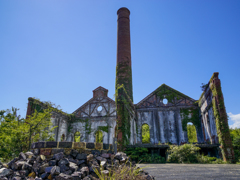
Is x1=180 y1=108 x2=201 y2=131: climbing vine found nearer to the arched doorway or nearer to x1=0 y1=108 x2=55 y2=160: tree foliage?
the arched doorway

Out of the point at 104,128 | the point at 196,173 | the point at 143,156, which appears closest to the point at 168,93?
the point at 104,128

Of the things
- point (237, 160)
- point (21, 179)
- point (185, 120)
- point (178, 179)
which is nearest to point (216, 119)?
point (237, 160)

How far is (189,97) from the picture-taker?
20984 mm

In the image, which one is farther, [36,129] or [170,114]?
[170,114]

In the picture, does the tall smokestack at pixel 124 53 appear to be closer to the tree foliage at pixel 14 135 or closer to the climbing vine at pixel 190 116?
the climbing vine at pixel 190 116

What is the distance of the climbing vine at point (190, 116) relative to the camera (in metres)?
19.8

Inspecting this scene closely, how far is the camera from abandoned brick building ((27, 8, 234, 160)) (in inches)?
584

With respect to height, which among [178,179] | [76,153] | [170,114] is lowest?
[178,179]

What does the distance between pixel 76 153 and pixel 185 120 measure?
1729 centimetres

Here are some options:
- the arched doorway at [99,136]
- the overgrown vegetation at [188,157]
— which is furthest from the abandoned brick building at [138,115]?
the overgrown vegetation at [188,157]

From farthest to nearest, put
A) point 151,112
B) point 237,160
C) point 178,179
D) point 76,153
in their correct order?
point 151,112, point 237,160, point 178,179, point 76,153

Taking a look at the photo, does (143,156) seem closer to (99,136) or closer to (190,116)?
(190,116)

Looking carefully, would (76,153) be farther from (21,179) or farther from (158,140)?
(158,140)

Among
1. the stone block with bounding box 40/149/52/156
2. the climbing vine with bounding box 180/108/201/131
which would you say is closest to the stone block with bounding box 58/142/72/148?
the stone block with bounding box 40/149/52/156
